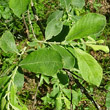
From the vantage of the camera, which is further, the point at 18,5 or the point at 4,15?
the point at 4,15

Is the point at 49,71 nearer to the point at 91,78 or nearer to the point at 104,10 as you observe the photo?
the point at 91,78

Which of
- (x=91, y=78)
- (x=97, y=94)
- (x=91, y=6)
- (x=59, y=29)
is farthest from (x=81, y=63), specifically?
(x=91, y=6)

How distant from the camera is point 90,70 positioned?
0.74 meters

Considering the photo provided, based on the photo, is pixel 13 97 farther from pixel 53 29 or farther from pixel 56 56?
pixel 53 29

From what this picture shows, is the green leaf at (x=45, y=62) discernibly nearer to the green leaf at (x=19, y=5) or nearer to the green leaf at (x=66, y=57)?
the green leaf at (x=66, y=57)

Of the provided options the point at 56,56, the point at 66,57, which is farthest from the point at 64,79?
the point at 56,56

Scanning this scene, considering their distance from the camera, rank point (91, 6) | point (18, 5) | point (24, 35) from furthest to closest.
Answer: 1. point (91, 6)
2. point (24, 35)
3. point (18, 5)

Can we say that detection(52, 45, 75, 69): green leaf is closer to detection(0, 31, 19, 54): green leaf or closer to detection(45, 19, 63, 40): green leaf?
detection(45, 19, 63, 40): green leaf

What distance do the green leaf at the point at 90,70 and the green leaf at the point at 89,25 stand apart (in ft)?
0.31

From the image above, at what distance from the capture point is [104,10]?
3.19 metres

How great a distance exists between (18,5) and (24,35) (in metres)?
1.94

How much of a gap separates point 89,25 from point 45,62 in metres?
0.22

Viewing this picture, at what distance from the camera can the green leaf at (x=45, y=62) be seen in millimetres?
748

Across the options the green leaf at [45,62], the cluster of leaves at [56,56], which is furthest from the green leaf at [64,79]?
the green leaf at [45,62]
